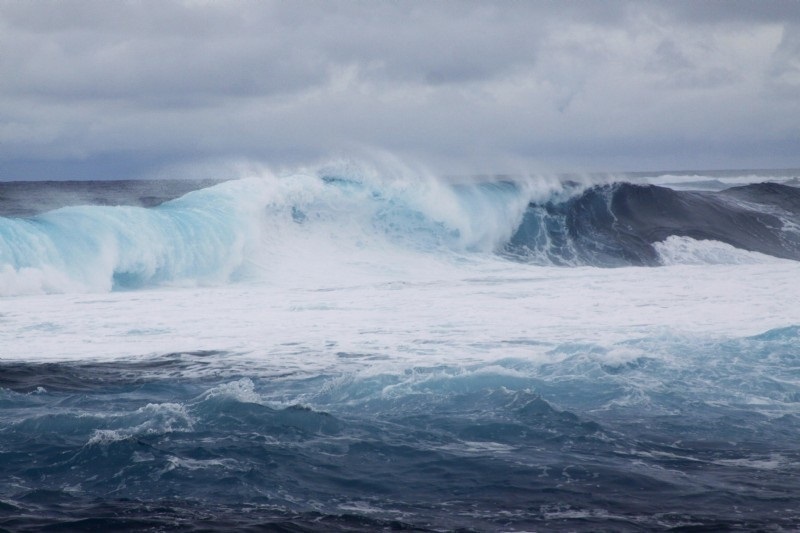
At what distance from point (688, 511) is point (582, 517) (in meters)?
0.72

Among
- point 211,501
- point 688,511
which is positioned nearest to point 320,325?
point 211,501

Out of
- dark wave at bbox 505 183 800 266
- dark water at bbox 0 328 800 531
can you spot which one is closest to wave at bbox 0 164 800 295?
dark wave at bbox 505 183 800 266

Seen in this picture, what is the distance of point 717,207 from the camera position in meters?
32.6

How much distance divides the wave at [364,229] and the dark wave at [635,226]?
0.20 feet

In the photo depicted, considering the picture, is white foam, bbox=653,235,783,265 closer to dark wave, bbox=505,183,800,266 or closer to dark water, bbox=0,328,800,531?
dark wave, bbox=505,183,800,266

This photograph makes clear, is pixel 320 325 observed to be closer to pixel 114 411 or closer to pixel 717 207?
pixel 114 411

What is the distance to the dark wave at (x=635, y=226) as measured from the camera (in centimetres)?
2677

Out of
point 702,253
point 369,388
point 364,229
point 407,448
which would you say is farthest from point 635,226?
point 407,448

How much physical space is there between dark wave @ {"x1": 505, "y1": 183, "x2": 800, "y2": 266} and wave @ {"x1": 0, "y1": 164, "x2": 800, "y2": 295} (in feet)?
0.20

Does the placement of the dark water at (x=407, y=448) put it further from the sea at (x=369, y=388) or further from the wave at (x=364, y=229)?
the wave at (x=364, y=229)

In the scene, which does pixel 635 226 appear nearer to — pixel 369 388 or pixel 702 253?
pixel 702 253

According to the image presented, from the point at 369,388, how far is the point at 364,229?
56.3 ft

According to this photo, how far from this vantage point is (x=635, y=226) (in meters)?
29.3

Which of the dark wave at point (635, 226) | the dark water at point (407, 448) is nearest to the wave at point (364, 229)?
the dark wave at point (635, 226)
